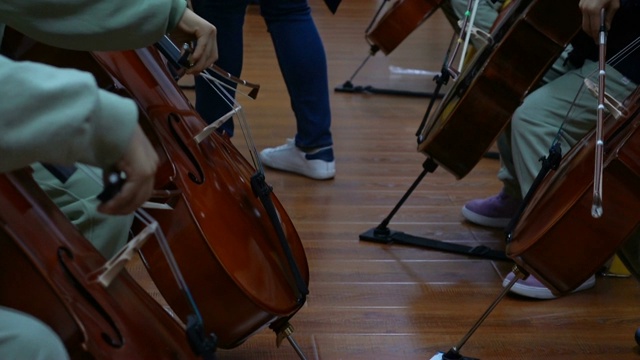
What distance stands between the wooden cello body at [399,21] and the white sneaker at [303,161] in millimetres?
576

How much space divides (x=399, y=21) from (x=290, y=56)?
2.03 ft

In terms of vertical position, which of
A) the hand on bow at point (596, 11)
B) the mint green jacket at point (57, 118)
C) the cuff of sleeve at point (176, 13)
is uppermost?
the hand on bow at point (596, 11)

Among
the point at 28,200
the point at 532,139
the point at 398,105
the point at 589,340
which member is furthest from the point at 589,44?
the point at 398,105

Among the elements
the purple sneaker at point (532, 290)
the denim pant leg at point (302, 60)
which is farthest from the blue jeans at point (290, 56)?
the purple sneaker at point (532, 290)

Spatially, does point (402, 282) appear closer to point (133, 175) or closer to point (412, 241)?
point (412, 241)

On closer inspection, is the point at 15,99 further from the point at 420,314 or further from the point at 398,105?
the point at 398,105

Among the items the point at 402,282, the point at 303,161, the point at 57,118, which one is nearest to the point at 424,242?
the point at 402,282

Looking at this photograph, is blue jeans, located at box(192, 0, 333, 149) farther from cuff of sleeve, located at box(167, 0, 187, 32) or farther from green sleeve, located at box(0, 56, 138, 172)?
green sleeve, located at box(0, 56, 138, 172)

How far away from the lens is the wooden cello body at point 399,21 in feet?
9.13

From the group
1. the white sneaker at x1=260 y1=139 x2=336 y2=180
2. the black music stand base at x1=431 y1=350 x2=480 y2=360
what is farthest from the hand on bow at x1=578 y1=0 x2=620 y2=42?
the white sneaker at x1=260 y1=139 x2=336 y2=180

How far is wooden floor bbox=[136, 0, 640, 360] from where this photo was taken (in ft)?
5.36

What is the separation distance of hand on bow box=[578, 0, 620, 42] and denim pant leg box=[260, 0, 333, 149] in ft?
3.29

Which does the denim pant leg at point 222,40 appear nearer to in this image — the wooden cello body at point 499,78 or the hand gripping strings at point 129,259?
the wooden cello body at point 499,78

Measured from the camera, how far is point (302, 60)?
235 centimetres
